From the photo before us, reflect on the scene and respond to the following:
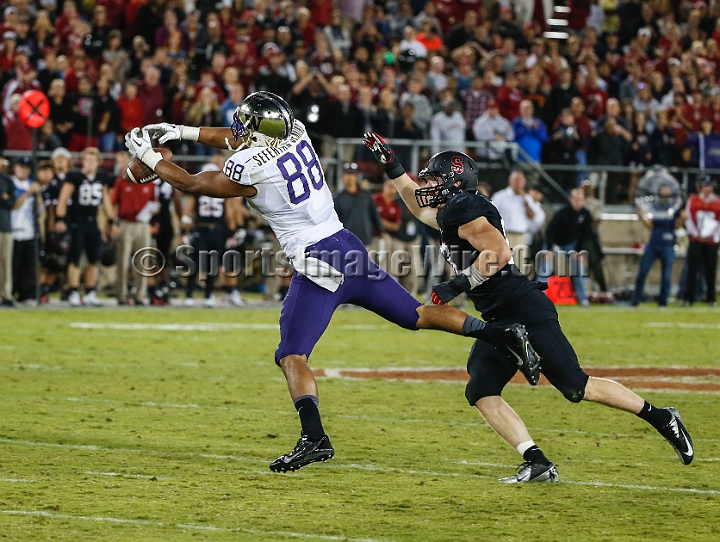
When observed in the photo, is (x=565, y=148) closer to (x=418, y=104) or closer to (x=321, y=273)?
(x=418, y=104)

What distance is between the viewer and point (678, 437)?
6.04 meters

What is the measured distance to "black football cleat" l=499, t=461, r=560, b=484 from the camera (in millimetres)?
5832

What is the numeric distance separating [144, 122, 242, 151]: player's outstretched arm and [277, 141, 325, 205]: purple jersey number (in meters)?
0.58

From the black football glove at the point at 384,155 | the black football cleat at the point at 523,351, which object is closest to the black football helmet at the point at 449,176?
the black football glove at the point at 384,155

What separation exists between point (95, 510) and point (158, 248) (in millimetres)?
10421

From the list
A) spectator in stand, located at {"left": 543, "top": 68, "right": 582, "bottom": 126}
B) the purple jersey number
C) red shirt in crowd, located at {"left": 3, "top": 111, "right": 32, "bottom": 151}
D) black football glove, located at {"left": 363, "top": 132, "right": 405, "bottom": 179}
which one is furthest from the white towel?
spectator in stand, located at {"left": 543, "top": 68, "right": 582, "bottom": 126}

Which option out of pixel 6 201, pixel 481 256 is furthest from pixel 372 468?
pixel 6 201

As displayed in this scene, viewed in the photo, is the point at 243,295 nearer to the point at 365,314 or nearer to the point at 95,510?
the point at 365,314

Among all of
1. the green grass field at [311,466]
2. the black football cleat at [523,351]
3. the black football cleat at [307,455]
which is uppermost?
the black football cleat at [523,351]

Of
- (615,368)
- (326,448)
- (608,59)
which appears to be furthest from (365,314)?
(326,448)

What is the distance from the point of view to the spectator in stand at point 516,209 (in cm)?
1589

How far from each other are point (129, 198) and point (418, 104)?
4.87m

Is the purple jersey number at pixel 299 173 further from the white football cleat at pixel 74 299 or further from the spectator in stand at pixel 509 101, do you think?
the spectator in stand at pixel 509 101

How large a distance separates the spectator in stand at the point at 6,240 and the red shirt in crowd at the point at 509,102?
309 inches
